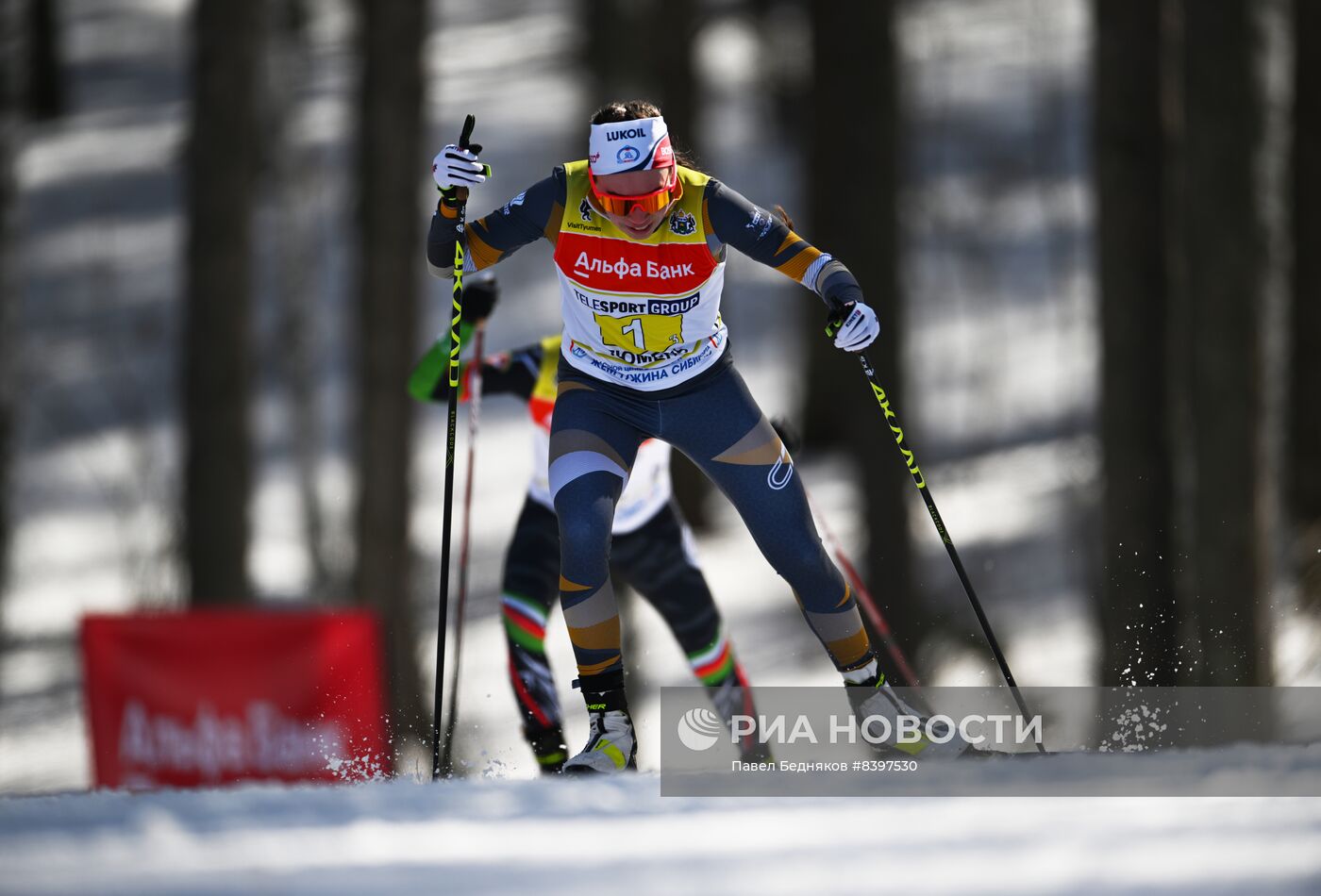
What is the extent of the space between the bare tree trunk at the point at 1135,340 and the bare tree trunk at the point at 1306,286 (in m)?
2.77

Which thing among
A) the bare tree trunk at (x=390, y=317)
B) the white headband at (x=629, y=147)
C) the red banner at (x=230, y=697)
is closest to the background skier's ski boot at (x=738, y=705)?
the white headband at (x=629, y=147)

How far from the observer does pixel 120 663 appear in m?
8.20

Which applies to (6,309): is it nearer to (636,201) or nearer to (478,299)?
(478,299)

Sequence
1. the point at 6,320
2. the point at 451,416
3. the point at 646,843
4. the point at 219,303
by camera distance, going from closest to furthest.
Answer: the point at 646,843
the point at 451,416
the point at 219,303
the point at 6,320

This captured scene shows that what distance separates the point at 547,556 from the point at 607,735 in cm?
103

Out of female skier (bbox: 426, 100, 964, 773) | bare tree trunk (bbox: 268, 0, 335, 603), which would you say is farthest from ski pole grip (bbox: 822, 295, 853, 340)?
bare tree trunk (bbox: 268, 0, 335, 603)

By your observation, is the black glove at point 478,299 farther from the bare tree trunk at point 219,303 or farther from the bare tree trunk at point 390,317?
the bare tree trunk at point 219,303

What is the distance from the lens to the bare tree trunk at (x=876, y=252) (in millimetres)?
10078

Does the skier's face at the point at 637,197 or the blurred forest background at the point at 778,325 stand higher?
the skier's face at the point at 637,197

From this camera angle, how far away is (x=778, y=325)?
20.6 metres

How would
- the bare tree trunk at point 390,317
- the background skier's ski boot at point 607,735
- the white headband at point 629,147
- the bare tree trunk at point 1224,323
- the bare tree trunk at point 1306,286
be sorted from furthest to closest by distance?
the bare tree trunk at point 1306,286
the bare tree trunk at point 390,317
the bare tree trunk at point 1224,323
the background skier's ski boot at point 607,735
the white headband at point 629,147

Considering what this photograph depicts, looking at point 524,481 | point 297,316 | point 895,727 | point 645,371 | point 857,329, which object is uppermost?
point 857,329

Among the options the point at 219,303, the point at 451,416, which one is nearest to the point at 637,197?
the point at 451,416

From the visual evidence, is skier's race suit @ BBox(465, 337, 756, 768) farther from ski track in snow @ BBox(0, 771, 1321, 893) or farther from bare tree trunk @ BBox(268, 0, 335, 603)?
bare tree trunk @ BBox(268, 0, 335, 603)
